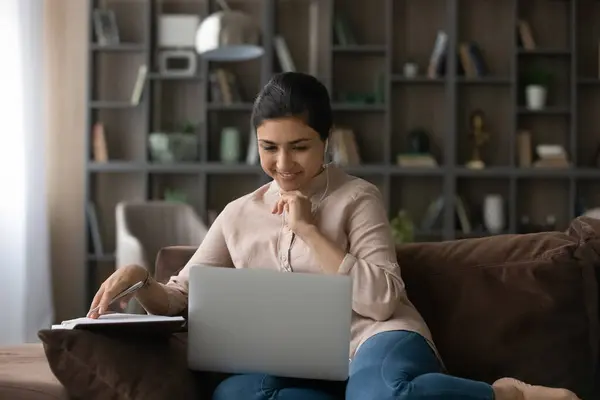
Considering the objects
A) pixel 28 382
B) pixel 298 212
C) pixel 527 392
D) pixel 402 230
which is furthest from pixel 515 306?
pixel 402 230

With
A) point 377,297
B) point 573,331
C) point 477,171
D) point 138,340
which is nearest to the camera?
point 138,340

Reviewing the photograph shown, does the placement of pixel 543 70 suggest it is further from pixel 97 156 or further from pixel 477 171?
pixel 97 156

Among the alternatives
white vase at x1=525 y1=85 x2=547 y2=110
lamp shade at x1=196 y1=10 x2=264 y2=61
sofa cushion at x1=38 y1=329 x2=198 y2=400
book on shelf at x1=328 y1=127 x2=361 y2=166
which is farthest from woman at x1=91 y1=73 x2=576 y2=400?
white vase at x1=525 y1=85 x2=547 y2=110

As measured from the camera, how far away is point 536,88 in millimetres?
4852

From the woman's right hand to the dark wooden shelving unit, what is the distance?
314cm

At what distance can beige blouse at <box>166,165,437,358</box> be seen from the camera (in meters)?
1.78

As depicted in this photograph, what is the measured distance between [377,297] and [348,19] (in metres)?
3.51

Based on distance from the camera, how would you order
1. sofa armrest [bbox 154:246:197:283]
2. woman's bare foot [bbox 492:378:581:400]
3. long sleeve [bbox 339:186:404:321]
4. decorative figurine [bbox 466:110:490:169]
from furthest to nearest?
decorative figurine [bbox 466:110:490:169] < sofa armrest [bbox 154:246:197:283] < long sleeve [bbox 339:186:404:321] < woman's bare foot [bbox 492:378:581:400]

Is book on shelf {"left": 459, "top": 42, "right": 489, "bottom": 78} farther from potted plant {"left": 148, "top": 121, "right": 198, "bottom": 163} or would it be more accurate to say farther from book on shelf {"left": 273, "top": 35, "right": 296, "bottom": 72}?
potted plant {"left": 148, "top": 121, "right": 198, "bottom": 163}

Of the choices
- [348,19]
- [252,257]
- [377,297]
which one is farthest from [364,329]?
[348,19]

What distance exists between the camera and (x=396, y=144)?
16.6ft

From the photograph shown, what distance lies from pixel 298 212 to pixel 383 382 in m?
0.45

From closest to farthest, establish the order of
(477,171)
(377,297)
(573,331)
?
(377,297), (573,331), (477,171)

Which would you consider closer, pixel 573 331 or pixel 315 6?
pixel 573 331
